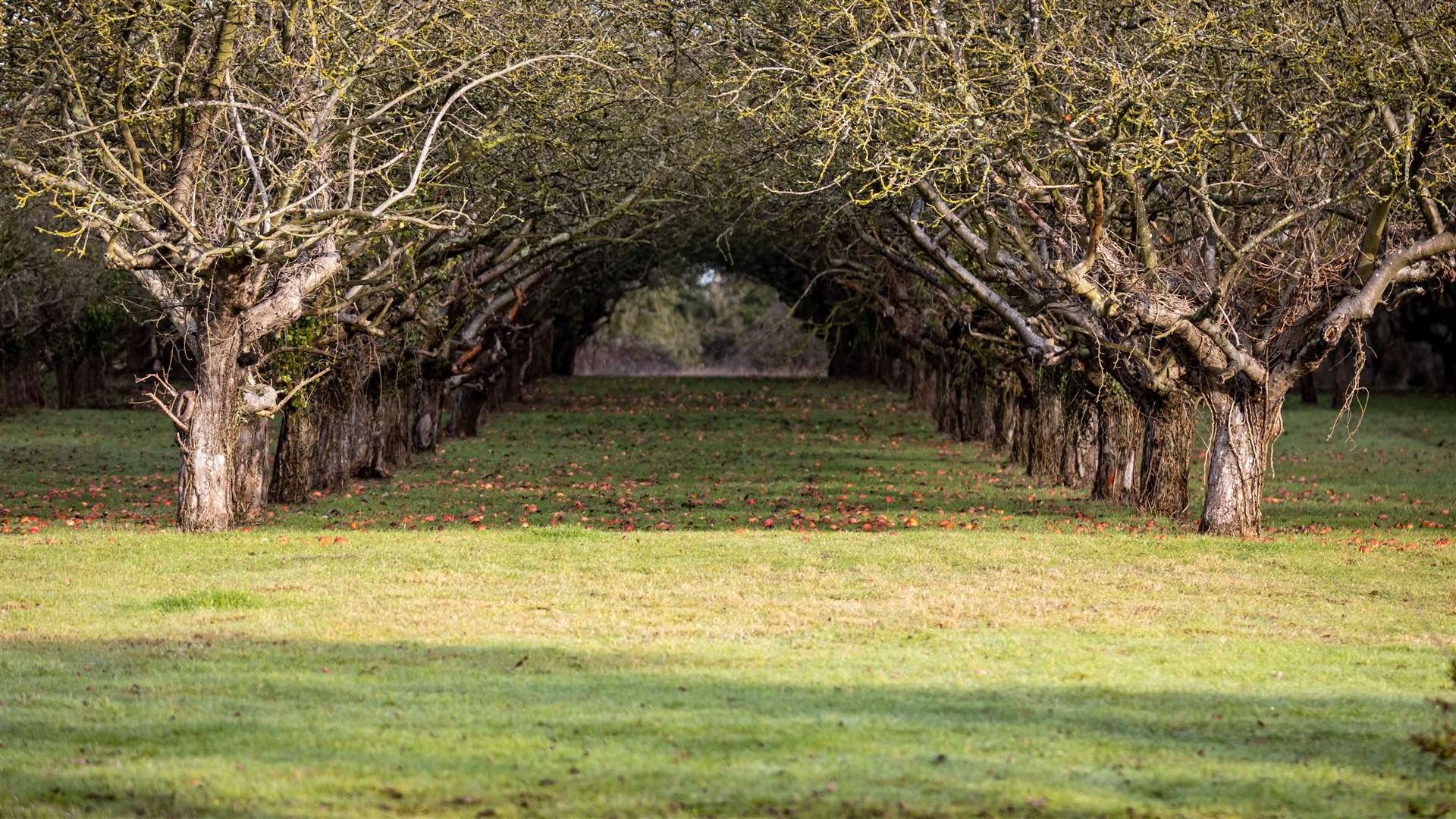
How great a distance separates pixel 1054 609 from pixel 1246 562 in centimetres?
455

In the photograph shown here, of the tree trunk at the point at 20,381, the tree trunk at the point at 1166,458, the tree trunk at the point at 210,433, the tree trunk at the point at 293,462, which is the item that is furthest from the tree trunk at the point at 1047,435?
the tree trunk at the point at 20,381

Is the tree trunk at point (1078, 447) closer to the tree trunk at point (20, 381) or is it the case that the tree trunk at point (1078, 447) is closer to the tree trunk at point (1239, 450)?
the tree trunk at point (1239, 450)

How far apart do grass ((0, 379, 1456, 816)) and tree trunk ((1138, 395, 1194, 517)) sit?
1.12 m

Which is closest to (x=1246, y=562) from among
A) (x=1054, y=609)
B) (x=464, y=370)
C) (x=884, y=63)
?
(x=1054, y=609)

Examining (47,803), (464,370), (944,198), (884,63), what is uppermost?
(884,63)

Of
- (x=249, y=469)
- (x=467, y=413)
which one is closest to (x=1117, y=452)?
(x=249, y=469)

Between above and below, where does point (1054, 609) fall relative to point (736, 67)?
below

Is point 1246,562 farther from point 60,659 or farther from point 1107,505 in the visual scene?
point 60,659

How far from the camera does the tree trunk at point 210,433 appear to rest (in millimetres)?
19844

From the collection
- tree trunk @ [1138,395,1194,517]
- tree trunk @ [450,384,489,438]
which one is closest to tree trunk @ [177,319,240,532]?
tree trunk @ [1138,395,1194,517]

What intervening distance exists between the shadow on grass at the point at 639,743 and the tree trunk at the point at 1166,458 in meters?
13.5

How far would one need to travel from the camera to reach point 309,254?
69.6 feet

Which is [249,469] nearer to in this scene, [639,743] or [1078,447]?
[1078,447]

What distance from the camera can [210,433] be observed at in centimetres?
1989
